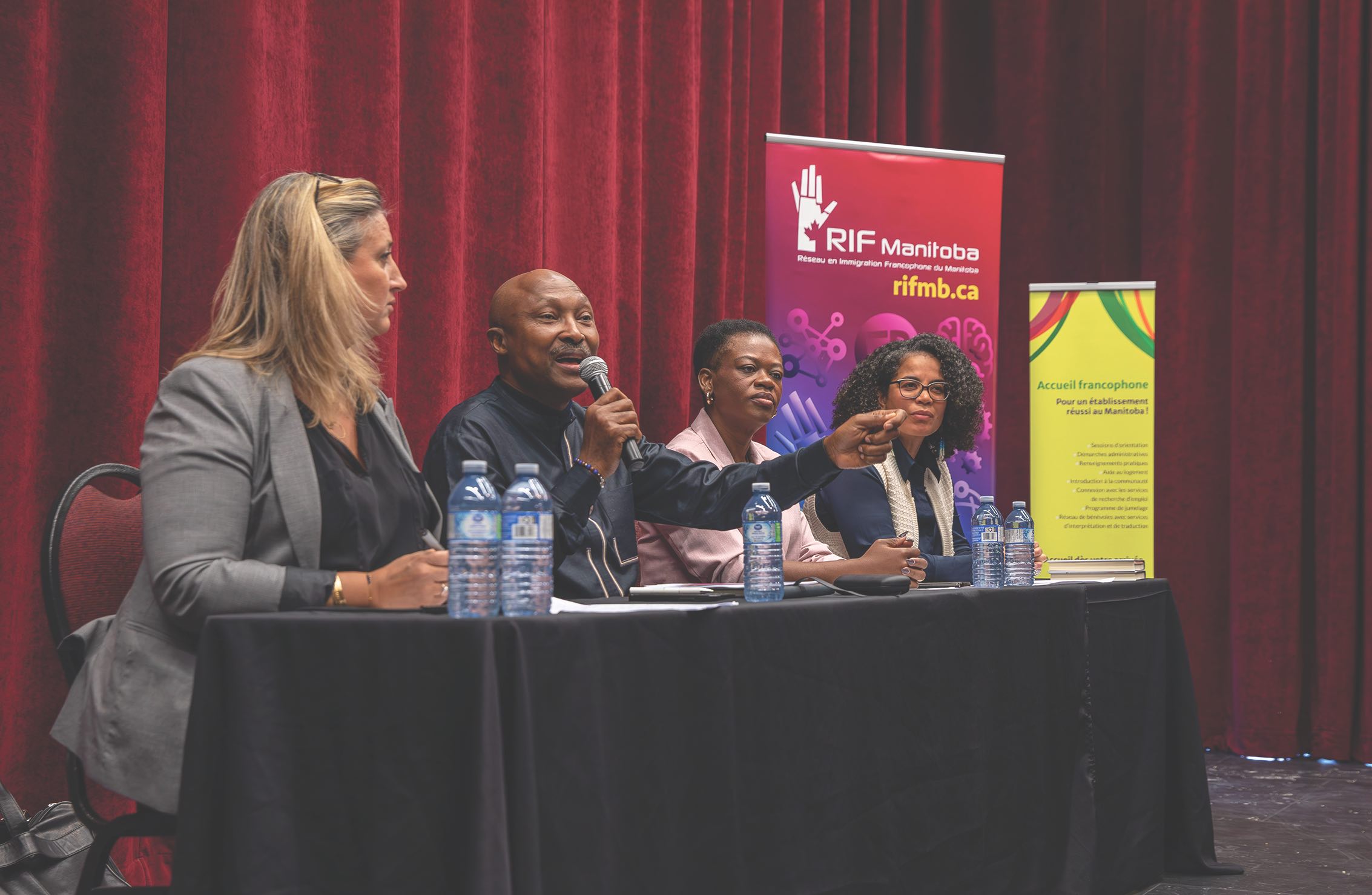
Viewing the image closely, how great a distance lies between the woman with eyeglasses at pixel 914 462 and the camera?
314 cm

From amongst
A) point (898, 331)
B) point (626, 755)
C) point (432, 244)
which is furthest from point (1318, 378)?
point (626, 755)

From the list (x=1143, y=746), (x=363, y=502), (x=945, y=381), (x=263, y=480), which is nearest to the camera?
(x=263, y=480)

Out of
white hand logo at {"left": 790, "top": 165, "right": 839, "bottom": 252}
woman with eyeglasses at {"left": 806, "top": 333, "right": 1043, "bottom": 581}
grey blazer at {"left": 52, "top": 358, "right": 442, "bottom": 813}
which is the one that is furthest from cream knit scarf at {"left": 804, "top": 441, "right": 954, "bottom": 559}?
grey blazer at {"left": 52, "top": 358, "right": 442, "bottom": 813}

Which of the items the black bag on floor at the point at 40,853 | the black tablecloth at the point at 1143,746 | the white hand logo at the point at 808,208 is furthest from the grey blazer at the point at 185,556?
the white hand logo at the point at 808,208

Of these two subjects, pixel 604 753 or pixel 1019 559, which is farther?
pixel 1019 559

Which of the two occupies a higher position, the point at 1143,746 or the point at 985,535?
the point at 985,535

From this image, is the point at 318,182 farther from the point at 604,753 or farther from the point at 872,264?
the point at 872,264

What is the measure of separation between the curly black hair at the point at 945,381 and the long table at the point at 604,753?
146cm

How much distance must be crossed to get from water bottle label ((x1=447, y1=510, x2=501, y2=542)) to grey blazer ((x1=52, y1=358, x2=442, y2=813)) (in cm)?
23

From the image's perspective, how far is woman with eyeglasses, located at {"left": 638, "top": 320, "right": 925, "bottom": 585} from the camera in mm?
2957

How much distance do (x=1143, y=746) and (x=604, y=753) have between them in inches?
63.4

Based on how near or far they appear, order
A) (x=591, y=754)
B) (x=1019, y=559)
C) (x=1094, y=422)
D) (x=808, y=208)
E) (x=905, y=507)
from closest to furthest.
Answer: (x=591, y=754) < (x=1019, y=559) < (x=905, y=507) < (x=808, y=208) < (x=1094, y=422)

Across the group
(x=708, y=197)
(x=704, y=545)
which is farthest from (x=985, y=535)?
(x=708, y=197)

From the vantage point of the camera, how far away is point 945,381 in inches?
141
